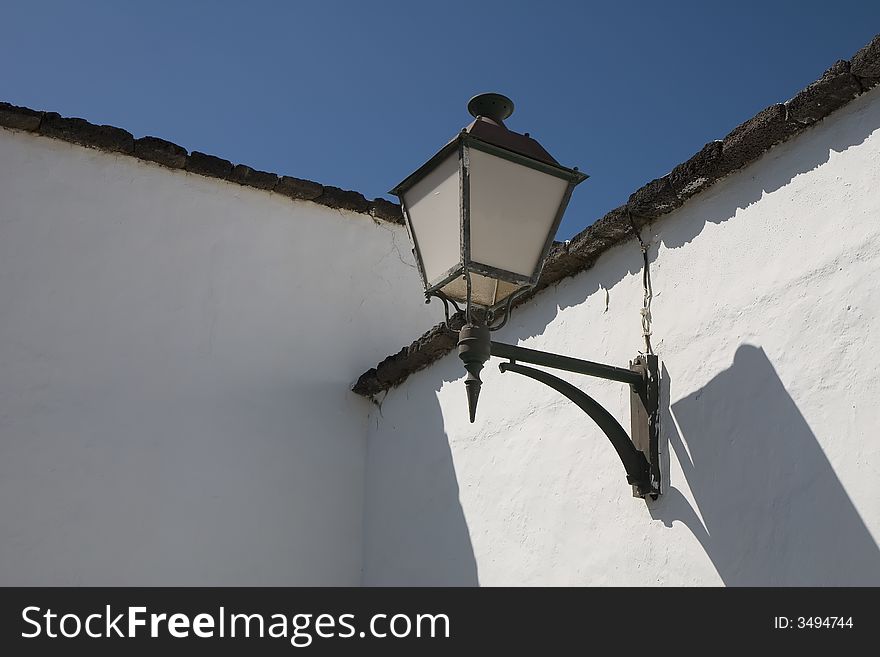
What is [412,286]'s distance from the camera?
5.12m

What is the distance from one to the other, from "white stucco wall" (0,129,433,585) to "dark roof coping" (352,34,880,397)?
933 millimetres

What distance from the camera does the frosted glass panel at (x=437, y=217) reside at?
2621 millimetres

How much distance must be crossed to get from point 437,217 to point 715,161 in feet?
2.78

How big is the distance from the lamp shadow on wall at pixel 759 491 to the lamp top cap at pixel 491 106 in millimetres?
915

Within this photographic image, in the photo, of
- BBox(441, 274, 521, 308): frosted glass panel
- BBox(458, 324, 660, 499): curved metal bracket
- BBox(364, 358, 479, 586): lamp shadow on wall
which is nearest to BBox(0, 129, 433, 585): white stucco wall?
BBox(364, 358, 479, 586): lamp shadow on wall

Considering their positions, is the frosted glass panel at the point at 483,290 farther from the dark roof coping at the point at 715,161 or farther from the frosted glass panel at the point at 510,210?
the dark roof coping at the point at 715,161

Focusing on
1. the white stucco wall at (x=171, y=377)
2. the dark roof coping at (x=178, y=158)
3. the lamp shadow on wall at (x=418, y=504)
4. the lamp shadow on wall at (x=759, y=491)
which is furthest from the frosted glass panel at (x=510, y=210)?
the dark roof coping at (x=178, y=158)

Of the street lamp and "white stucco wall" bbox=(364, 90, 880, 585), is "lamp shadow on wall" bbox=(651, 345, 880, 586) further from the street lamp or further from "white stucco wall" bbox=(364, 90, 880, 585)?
the street lamp

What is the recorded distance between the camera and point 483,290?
2699mm

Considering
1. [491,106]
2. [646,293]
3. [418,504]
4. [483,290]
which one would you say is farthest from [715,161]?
[418,504]

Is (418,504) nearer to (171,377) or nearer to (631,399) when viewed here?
(171,377)

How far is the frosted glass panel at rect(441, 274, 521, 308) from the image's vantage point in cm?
265
